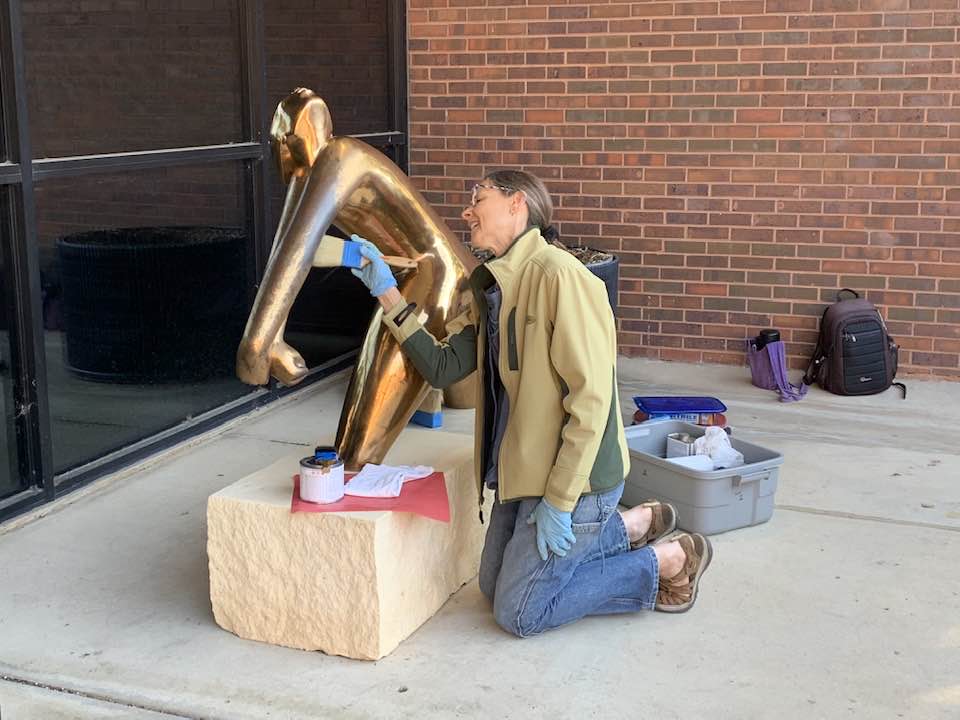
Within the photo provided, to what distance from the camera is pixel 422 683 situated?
312 cm

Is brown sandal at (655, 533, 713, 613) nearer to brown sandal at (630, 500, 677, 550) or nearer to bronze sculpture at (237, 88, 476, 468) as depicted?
brown sandal at (630, 500, 677, 550)

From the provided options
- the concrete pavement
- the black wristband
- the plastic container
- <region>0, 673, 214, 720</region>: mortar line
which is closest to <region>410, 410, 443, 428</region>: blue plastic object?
the concrete pavement

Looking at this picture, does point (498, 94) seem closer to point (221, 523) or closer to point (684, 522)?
point (684, 522)

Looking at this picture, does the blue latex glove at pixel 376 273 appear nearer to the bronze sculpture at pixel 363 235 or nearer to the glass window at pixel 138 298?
the bronze sculpture at pixel 363 235

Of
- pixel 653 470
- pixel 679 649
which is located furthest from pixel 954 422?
pixel 679 649

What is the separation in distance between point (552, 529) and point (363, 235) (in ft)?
4.48

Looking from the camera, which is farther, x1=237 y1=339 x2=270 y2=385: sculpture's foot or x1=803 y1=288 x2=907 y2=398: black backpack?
x1=803 y1=288 x2=907 y2=398: black backpack

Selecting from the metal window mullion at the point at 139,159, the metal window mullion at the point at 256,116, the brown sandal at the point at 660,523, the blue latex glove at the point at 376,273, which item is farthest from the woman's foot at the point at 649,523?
the metal window mullion at the point at 256,116

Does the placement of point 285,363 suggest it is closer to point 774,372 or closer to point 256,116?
point 256,116

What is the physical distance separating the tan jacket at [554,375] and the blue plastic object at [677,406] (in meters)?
1.65

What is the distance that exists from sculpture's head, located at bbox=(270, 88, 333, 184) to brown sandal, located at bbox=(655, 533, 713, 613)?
5.59 feet

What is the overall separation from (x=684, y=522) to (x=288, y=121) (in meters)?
1.96

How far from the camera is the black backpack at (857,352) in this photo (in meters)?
6.21

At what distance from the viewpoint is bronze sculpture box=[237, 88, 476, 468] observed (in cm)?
351
